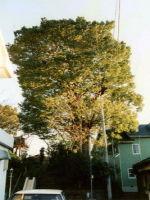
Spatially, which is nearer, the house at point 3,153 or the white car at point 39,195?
the white car at point 39,195

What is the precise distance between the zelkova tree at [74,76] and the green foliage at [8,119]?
18.7m

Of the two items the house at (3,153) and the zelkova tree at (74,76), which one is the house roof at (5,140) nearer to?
the house at (3,153)

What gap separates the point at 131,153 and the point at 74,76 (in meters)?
17.1

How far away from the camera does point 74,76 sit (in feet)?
97.9

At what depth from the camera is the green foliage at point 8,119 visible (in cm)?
5125

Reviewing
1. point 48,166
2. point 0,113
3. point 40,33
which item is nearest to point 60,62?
point 40,33

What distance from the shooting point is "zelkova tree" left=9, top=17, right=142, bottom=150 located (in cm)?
3059

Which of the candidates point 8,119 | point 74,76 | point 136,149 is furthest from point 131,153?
point 8,119

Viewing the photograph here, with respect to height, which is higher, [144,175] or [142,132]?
[142,132]

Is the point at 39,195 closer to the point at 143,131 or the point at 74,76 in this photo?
the point at 74,76

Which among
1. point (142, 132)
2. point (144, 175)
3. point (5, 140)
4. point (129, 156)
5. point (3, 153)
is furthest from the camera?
point (142, 132)

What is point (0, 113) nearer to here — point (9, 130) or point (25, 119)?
point (9, 130)

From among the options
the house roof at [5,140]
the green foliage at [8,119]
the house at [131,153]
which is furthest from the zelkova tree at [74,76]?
the green foliage at [8,119]

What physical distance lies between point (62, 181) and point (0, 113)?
2223cm
